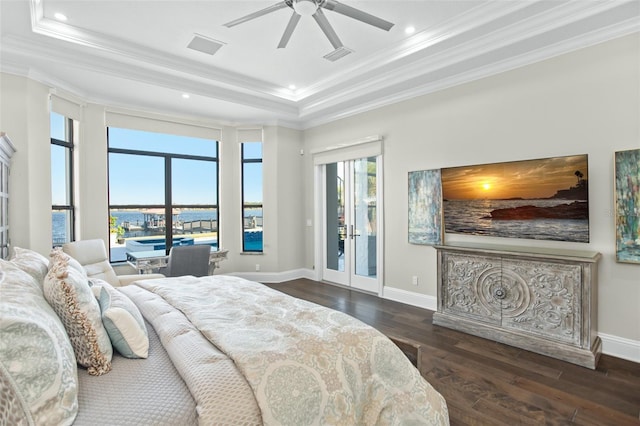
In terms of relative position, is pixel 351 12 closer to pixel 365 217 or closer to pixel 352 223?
pixel 365 217

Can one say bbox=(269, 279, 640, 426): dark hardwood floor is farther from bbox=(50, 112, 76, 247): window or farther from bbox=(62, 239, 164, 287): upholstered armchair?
bbox=(50, 112, 76, 247): window

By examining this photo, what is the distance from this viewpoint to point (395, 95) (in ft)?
15.2

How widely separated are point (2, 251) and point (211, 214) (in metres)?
3.20

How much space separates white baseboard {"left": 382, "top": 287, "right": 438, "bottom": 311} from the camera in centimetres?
428

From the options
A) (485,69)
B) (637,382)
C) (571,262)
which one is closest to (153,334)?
(571,262)

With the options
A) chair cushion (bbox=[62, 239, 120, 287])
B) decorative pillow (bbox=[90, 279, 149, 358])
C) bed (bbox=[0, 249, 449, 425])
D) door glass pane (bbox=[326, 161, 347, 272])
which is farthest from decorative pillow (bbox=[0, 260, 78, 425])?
door glass pane (bbox=[326, 161, 347, 272])

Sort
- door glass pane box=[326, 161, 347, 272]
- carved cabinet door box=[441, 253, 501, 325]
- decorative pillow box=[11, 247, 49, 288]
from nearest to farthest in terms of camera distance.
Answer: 1. decorative pillow box=[11, 247, 49, 288]
2. carved cabinet door box=[441, 253, 501, 325]
3. door glass pane box=[326, 161, 347, 272]

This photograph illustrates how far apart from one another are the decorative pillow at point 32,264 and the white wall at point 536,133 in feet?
12.7

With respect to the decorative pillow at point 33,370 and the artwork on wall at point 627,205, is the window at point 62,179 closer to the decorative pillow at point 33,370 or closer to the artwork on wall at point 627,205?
the decorative pillow at point 33,370

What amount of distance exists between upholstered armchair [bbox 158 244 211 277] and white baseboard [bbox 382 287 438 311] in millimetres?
2595

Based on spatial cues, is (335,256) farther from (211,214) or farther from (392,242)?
(211,214)

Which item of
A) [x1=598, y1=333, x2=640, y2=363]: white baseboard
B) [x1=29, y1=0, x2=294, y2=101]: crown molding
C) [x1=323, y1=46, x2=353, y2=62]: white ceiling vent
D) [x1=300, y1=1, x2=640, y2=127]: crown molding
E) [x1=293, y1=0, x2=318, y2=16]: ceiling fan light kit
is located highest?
[x1=323, y1=46, x2=353, y2=62]: white ceiling vent

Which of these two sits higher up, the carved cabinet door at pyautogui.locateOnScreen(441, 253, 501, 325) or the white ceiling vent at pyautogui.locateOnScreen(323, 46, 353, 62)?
the white ceiling vent at pyautogui.locateOnScreen(323, 46, 353, 62)

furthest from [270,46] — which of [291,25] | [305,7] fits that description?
[305,7]
